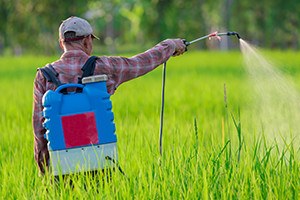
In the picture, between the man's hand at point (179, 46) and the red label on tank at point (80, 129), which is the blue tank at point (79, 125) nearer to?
the red label on tank at point (80, 129)

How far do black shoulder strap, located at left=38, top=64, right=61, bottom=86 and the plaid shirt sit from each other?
25mm

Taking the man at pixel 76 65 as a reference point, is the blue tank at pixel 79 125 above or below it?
below

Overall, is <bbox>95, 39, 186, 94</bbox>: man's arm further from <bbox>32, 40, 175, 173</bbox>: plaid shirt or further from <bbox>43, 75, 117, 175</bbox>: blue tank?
<bbox>43, 75, 117, 175</bbox>: blue tank

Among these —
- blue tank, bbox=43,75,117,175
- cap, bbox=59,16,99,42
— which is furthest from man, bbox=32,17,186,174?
blue tank, bbox=43,75,117,175

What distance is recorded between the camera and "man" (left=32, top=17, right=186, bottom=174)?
367 centimetres

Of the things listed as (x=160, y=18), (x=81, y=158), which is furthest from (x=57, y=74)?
(x=160, y=18)

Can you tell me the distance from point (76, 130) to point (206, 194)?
65cm

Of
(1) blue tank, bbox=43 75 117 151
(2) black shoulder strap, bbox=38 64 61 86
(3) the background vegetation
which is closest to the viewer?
(1) blue tank, bbox=43 75 117 151

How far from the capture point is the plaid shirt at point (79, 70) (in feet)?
12.0

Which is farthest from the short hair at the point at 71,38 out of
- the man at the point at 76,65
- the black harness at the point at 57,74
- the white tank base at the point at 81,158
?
the white tank base at the point at 81,158

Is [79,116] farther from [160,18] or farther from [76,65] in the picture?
[160,18]

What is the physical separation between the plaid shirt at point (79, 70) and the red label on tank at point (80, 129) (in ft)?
0.73

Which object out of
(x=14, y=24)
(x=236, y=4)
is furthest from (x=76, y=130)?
(x=236, y=4)

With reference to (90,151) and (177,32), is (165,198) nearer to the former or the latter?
(90,151)
